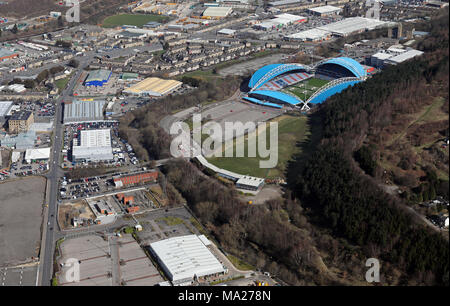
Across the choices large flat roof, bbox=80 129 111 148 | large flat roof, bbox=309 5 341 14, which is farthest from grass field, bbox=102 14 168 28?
large flat roof, bbox=80 129 111 148

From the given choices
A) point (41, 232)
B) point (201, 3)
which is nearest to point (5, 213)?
point (41, 232)

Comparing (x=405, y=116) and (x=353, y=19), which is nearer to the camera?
(x=405, y=116)

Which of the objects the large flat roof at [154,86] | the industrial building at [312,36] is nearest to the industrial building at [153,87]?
the large flat roof at [154,86]

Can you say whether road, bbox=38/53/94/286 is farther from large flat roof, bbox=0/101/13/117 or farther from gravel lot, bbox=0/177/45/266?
large flat roof, bbox=0/101/13/117

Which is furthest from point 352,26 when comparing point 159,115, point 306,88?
point 159,115

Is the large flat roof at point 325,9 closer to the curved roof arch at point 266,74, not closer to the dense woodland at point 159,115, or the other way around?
the curved roof arch at point 266,74

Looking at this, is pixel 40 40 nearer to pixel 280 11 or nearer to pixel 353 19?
pixel 280 11

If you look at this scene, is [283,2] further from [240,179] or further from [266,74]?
[240,179]
